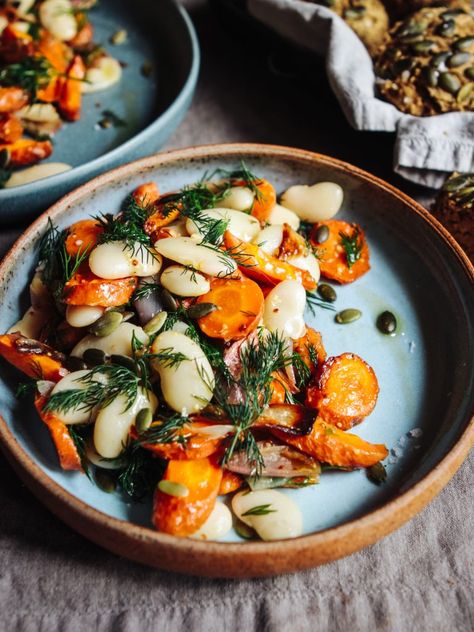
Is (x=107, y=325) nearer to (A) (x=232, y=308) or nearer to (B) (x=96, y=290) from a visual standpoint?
(B) (x=96, y=290)

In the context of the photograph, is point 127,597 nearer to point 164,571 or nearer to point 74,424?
point 164,571

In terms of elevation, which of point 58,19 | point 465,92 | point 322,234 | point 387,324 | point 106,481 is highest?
point 465,92

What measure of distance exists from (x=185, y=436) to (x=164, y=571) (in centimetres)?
31

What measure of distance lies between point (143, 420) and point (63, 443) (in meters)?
0.16

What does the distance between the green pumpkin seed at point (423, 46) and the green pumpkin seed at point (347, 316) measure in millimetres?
825

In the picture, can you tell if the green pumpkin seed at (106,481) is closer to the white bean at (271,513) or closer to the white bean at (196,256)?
the white bean at (271,513)

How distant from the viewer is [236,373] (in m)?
1.40

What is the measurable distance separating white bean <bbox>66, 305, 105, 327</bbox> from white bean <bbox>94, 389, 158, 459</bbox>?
0.20 meters

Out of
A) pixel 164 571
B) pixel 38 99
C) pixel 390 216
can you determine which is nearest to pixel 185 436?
pixel 164 571

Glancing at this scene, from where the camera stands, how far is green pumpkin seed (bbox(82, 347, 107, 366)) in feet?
4.59

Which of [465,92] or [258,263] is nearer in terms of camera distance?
[258,263]

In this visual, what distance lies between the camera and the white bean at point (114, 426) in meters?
1.31

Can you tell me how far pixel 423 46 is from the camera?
77.2 inches

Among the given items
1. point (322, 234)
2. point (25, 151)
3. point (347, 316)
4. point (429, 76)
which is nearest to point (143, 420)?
point (347, 316)
